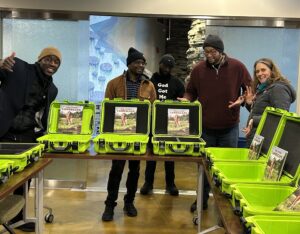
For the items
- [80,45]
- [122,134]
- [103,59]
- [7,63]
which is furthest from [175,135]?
[103,59]

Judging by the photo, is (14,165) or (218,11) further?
(218,11)

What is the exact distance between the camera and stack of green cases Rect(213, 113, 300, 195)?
5.95 feet

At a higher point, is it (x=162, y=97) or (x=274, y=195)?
(x=162, y=97)

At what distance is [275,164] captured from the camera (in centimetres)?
185

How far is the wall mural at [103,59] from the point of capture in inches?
249

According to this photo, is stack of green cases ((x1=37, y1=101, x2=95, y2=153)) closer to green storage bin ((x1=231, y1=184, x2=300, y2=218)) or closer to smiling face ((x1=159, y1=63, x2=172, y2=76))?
A: green storage bin ((x1=231, y1=184, x2=300, y2=218))

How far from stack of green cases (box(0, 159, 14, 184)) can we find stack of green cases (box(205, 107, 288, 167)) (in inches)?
41.0

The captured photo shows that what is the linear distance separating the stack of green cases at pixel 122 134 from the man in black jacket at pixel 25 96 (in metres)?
0.48

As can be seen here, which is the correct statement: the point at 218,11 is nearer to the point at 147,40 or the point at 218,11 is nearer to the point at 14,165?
the point at 14,165

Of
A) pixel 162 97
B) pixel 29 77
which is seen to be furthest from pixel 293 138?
pixel 162 97

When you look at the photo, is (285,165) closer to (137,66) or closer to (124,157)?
(124,157)

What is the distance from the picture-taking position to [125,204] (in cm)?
354

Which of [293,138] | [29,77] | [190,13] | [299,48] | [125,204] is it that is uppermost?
[190,13]

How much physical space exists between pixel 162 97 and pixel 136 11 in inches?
37.1
